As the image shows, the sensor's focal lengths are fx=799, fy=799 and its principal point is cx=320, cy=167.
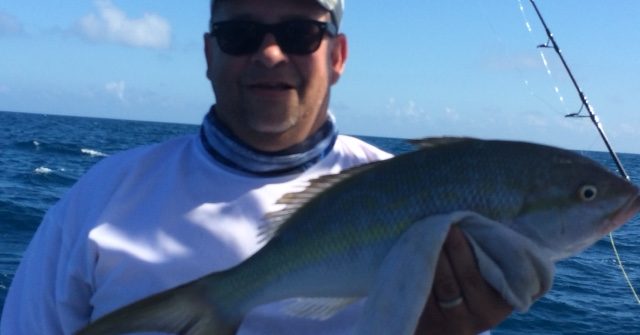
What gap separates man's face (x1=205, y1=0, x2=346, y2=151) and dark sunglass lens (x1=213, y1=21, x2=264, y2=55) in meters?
0.02

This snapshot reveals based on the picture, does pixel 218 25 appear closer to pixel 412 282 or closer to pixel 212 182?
pixel 212 182

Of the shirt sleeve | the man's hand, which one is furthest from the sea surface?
the shirt sleeve

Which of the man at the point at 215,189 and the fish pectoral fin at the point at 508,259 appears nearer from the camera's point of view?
the fish pectoral fin at the point at 508,259

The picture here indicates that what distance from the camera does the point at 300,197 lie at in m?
2.68

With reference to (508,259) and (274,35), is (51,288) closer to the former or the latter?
(274,35)

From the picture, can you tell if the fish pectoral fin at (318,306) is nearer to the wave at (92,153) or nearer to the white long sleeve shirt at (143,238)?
the white long sleeve shirt at (143,238)

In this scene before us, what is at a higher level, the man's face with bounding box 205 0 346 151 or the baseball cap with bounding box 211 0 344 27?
the baseball cap with bounding box 211 0 344 27

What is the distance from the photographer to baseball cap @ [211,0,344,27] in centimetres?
312

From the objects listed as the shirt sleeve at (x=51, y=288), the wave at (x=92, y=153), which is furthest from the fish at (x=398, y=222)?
the wave at (x=92, y=153)

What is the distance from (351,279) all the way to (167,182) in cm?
102

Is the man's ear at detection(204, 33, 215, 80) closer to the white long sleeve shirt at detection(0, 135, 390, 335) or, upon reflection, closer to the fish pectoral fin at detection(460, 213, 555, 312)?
the white long sleeve shirt at detection(0, 135, 390, 335)

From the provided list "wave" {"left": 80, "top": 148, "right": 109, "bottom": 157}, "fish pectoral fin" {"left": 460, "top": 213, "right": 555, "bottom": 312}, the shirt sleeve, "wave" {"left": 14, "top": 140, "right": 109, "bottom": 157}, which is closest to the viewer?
"fish pectoral fin" {"left": 460, "top": 213, "right": 555, "bottom": 312}

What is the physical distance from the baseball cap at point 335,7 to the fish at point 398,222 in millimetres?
805

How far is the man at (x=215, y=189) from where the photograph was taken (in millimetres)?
2977
